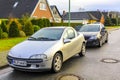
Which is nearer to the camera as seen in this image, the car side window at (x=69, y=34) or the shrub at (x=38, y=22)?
the car side window at (x=69, y=34)

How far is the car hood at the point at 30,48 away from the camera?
6910 millimetres

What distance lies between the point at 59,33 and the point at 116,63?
2.56 meters

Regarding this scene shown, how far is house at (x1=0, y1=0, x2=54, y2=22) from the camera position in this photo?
130 ft

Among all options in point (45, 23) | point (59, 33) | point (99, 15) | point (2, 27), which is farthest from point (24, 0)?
point (99, 15)

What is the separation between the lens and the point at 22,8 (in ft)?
134

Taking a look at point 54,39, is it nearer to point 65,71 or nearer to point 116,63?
point 65,71

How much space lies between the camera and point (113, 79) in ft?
21.5

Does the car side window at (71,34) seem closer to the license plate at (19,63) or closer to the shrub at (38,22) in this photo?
the license plate at (19,63)

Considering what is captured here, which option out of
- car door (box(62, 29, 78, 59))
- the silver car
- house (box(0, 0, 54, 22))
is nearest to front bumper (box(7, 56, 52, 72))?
the silver car

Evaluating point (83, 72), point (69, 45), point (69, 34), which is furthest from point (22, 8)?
point (83, 72)

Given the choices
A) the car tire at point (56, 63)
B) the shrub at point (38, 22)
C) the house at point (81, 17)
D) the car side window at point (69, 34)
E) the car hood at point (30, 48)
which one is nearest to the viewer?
the car hood at point (30, 48)

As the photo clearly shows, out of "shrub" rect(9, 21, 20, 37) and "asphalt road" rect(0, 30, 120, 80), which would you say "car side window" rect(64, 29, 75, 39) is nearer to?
"asphalt road" rect(0, 30, 120, 80)

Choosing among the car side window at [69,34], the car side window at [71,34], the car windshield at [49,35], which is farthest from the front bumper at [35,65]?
the car side window at [71,34]

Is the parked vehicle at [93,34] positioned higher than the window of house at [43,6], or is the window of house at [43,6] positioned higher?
the window of house at [43,6]
